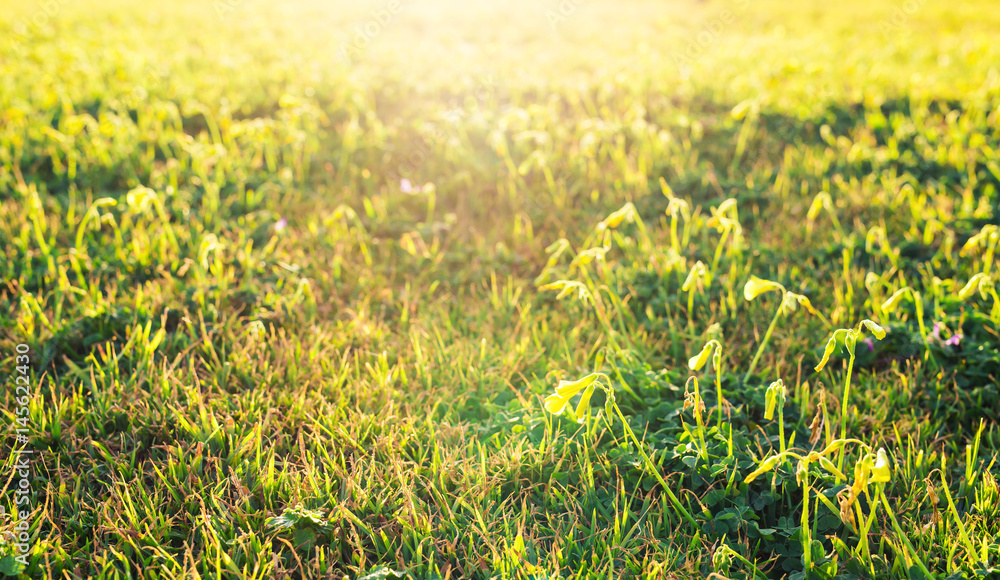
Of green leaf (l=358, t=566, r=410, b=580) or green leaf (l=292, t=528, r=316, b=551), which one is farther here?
green leaf (l=292, t=528, r=316, b=551)

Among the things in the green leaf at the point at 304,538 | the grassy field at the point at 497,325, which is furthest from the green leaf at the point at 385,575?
the green leaf at the point at 304,538

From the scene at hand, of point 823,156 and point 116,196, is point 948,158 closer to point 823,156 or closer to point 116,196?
point 823,156

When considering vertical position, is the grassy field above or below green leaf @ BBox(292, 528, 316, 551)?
above

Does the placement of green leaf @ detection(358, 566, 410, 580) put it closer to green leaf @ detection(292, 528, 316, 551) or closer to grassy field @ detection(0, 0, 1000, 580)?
grassy field @ detection(0, 0, 1000, 580)

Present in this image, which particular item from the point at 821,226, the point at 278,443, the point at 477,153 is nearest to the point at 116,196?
the point at 477,153

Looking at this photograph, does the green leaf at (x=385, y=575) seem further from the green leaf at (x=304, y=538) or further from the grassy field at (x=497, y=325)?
the green leaf at (x=304, y=538)

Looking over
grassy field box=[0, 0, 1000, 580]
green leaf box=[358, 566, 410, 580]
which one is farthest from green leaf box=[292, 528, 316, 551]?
green leaf box=[358, 566, 410, 580]

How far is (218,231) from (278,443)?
5.49 ft

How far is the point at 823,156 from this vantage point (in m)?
4.17

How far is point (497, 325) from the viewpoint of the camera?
2854 mm

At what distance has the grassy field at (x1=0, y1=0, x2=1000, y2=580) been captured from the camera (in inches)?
72.8

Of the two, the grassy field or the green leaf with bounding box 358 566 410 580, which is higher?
the grassy field

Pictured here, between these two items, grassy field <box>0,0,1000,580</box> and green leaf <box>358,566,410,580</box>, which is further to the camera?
grassy field <box>0,0,1000,580</box>

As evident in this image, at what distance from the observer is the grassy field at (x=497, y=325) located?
1.85 m
